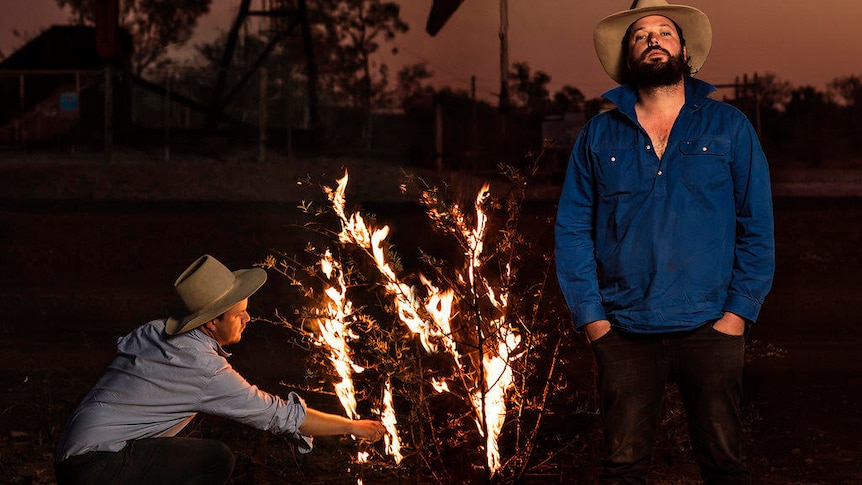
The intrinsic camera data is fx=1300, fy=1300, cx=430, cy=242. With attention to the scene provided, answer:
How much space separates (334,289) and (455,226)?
1.79ft

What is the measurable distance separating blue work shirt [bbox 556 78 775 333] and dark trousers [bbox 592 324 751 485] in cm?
6

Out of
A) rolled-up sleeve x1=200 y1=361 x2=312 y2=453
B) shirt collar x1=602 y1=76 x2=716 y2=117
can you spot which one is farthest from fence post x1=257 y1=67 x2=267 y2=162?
shirt collar x1=602 y1=76 x2=716 y2=117

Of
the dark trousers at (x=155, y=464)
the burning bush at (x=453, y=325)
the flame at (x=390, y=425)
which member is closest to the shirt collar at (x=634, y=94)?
the burning bush at (x=453, y=325)

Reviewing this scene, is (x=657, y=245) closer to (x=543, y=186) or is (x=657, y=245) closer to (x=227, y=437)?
(x=227, y=437)

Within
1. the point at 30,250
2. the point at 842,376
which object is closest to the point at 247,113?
the point at 30,250

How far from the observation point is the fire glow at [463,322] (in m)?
4.50

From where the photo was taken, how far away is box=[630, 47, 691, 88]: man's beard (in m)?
3.83

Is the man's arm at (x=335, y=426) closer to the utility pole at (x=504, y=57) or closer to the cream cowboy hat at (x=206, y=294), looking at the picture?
the cream cowboy hat at (x=206, y=294)

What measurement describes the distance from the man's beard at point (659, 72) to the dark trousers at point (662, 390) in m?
0.74

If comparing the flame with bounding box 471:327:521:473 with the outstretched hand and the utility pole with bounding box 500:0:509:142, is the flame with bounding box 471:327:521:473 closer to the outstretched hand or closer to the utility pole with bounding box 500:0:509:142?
the outstretched hand

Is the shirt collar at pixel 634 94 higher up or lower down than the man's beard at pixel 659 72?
lower down

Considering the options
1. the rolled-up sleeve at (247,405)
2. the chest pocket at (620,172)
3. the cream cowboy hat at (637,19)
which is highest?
the cream cowboy hat at (637,19)

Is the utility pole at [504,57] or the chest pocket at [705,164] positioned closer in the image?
the chest pocket at [705,164]

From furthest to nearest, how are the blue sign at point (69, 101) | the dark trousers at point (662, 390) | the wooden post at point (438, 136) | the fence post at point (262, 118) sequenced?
the blue sign at point (69, 101)
the wooden post at point (438, 136)
the fence post at point (262, 118)
the dark trousers at point (662, 390)
